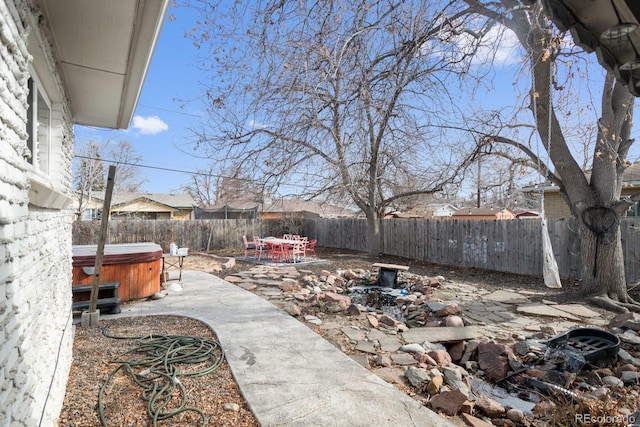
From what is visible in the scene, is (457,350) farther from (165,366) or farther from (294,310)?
(165,366)

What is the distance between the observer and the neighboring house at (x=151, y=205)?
1093 inches

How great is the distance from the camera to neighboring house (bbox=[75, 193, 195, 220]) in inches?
1093

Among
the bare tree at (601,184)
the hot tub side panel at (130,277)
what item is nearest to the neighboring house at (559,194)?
the bare tree at (601,184)

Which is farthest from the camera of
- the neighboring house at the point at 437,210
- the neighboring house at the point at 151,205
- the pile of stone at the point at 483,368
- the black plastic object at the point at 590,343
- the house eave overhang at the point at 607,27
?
the neighboring house at the point at 437,210

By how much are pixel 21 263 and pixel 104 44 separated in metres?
1.67

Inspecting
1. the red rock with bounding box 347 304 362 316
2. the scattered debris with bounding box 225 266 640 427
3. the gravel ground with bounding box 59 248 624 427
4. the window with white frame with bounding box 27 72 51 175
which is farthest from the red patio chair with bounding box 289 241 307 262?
the window with white frame with bounding box 27 72 51 175

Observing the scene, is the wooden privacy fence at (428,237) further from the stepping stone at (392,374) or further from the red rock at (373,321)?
the stepping stone at (392,374)

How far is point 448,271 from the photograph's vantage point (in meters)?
10.1

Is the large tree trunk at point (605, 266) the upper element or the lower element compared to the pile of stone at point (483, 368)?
upper

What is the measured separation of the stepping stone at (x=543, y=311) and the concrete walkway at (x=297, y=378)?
380 centimetres

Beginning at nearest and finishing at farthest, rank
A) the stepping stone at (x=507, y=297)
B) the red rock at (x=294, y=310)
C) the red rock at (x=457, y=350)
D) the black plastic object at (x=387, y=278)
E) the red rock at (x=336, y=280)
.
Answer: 1. the red rock at (x=457, y=350)
2. the red rock at (x=294, y=310)
3. the stepping stone at (x=507, y=297)
4. the black plastic object at (x=387, y=278)
5. the red rock at (x=336, y=280)

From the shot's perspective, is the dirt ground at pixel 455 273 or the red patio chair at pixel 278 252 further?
the red patio chair at pixel 278 252

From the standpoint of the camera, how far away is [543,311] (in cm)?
577

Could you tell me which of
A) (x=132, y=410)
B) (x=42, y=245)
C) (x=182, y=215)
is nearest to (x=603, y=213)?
(x=132, y=410)
